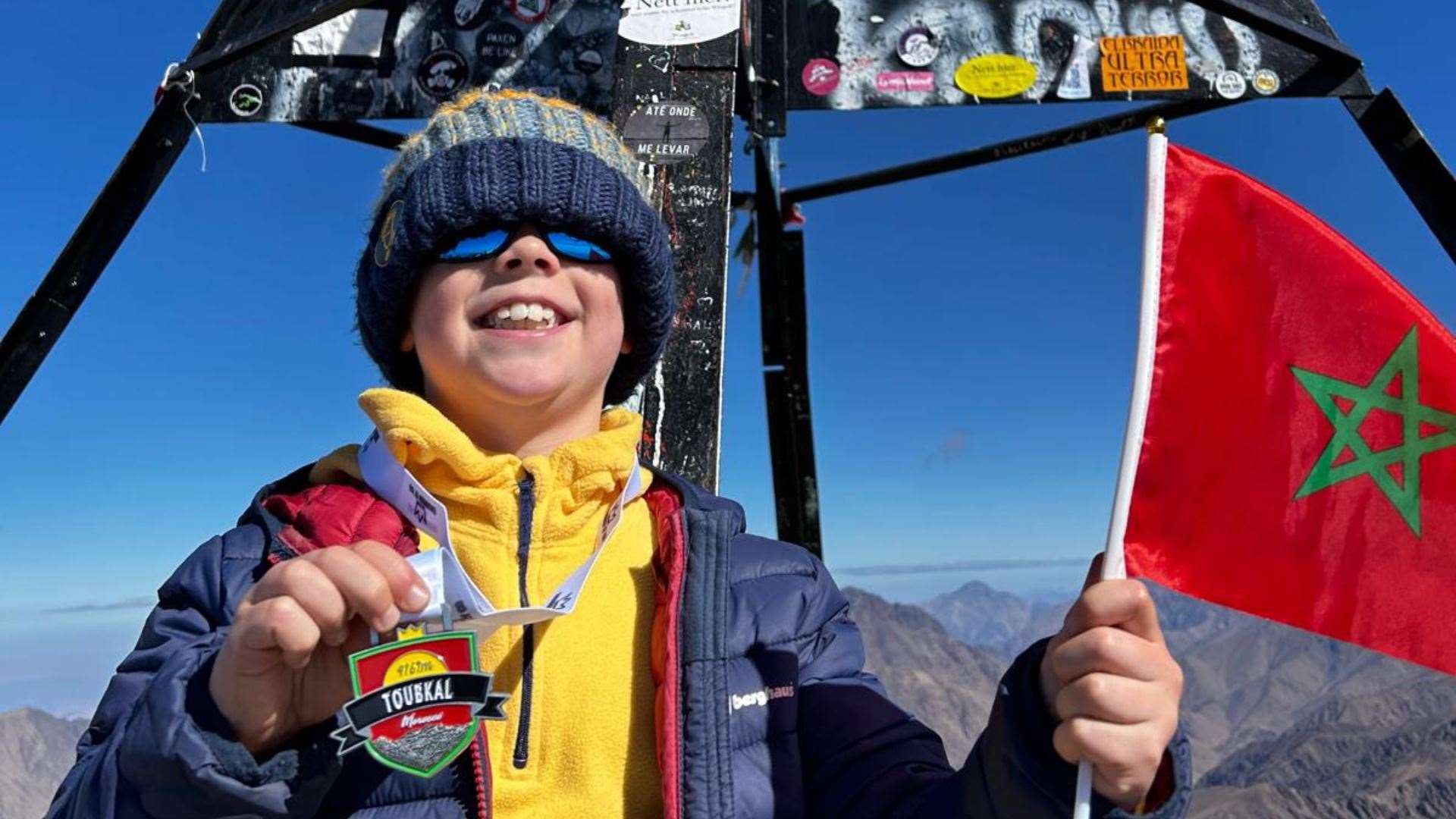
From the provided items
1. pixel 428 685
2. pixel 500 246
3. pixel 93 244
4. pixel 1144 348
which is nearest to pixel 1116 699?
pixel 1144 348

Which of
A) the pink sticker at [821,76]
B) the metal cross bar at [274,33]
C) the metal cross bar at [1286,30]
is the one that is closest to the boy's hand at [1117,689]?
the metal cross bar at [1286,30]

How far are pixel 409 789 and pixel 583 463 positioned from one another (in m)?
0.59

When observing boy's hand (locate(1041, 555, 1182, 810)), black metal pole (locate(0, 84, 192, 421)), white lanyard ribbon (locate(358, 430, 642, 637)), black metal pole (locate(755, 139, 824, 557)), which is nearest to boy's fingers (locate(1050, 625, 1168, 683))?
boy's hand (locate(1041, 555, 1182, 810))

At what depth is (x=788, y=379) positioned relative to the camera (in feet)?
20.4

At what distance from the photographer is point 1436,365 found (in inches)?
68.0

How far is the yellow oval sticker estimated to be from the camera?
4223 millimetres

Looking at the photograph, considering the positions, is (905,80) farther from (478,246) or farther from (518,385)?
(518,385)

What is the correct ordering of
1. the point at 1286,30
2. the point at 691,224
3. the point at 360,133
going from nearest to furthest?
the point at 691,224
the point at 1286,30
the point at 360,133

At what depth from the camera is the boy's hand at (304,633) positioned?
1.37m

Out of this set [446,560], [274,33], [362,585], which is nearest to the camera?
[362,585]

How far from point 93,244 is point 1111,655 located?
398 centimetres

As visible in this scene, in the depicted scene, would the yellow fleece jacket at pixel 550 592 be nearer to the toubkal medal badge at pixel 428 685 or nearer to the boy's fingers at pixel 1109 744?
the toubkal medal badge at pixel 428 685

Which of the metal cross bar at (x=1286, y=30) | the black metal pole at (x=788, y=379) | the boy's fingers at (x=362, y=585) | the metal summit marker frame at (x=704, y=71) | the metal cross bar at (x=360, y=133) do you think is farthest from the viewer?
the black metal pole at (x=788, y=379)

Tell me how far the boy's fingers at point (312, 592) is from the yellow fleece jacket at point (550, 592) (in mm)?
390
